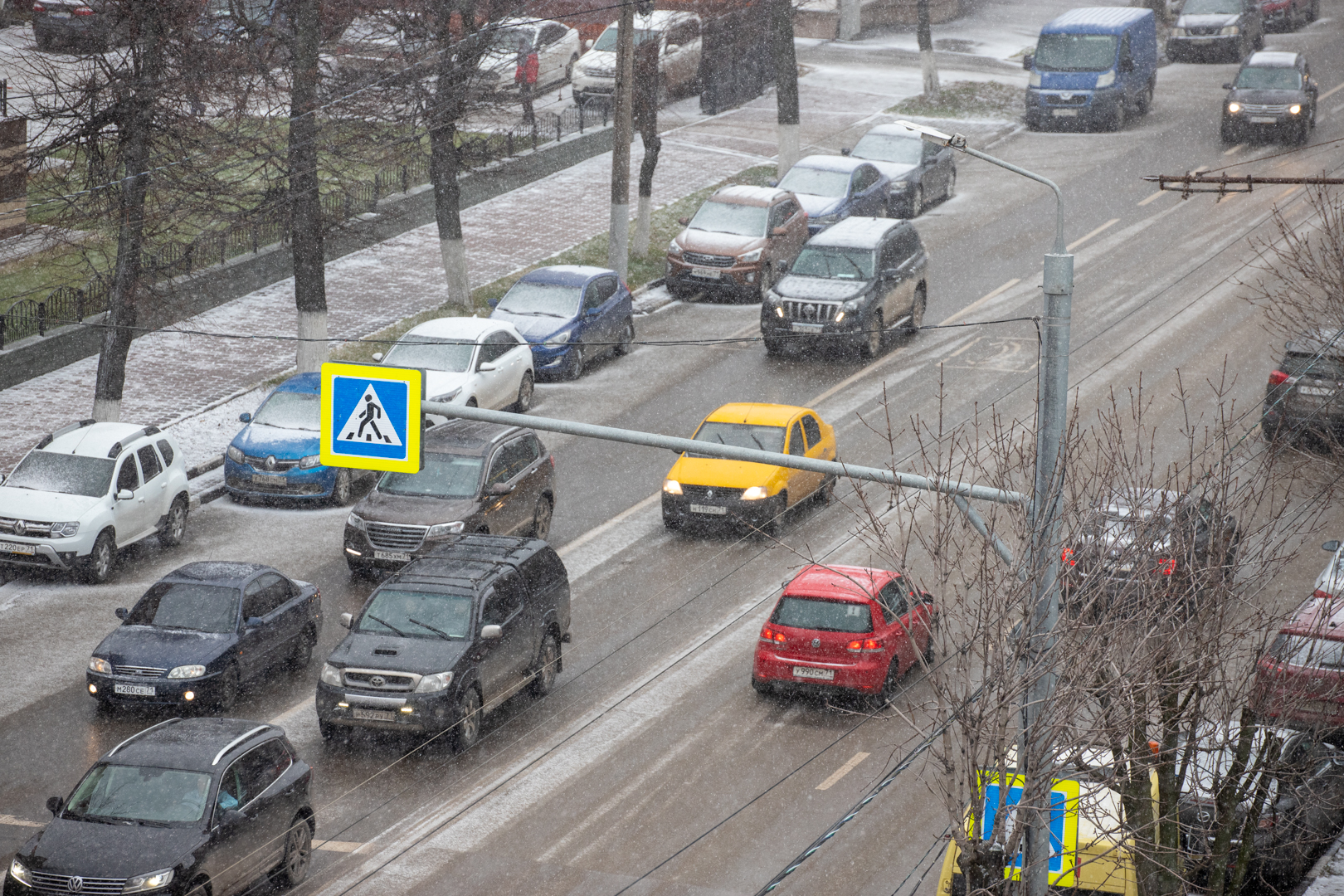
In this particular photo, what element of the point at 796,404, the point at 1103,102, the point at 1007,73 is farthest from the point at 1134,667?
the point at 1007,73

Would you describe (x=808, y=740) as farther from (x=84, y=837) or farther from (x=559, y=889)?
(x=84, y=837)

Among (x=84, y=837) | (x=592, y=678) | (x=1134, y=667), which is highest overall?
(x=1134, y=667)

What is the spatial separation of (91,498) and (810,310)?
12658 millimetres

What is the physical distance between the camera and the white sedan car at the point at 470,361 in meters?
27.7

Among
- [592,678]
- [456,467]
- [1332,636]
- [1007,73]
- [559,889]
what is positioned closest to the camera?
[559,889]

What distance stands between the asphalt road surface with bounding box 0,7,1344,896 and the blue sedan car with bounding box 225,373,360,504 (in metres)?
0.42

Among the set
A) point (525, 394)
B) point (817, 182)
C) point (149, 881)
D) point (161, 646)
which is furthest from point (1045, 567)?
point (817, 182)

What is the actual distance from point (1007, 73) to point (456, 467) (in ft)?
102

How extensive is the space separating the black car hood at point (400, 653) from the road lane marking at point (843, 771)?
4002 millimetres

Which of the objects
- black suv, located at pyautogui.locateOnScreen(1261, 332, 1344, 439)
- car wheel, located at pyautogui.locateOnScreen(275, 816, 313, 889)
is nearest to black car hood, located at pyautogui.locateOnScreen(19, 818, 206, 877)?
car wheel, located at pyautogui.locateOnScreen(275, 816, 313, 889)

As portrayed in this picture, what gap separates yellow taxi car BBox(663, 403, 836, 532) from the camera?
24156 millimetres

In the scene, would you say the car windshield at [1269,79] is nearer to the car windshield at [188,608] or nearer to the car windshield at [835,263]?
the car windshield at [835,263]

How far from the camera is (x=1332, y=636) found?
17.3 metres

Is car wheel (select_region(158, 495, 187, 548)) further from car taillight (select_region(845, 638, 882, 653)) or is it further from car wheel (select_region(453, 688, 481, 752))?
car taillight (select_region(845, 638, 882, 653))
